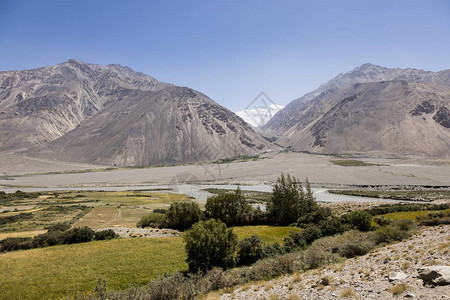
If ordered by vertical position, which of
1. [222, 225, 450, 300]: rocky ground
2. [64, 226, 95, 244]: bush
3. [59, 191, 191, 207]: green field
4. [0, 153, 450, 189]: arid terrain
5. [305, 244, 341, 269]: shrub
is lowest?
[59, 191, 191, 207]: green field

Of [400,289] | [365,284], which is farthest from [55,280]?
[400,289]

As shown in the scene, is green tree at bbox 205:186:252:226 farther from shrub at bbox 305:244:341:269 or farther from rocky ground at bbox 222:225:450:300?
rocky ground at bbox 222:225:450:300

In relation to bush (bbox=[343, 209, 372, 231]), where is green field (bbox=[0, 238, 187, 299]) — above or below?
below

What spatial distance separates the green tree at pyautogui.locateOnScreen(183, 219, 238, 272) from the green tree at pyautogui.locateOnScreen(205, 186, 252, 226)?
1401 cm

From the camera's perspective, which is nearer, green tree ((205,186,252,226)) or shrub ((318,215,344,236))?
shrub ((318,215,344,236))

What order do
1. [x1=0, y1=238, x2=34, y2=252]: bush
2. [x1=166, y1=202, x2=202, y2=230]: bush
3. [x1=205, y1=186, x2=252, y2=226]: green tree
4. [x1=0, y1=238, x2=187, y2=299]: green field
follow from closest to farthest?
[x1=0, y1=238, x2=187, y2=299]: green field < [x1=0, y1=238, x2=34, y2=252]: bush < [x1=166, y1=202, x2=202, y2=230]: bush < [x1=205, y1=186, x2=252, y2=226]: green tree

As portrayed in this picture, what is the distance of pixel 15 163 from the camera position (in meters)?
188

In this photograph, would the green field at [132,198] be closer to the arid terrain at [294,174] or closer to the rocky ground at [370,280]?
the arid terrain at [294,174]

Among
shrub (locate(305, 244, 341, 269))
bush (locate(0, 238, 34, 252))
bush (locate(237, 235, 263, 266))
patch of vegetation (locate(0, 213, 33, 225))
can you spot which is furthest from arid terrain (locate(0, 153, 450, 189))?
bush (locate(0, 238, 34, 252))

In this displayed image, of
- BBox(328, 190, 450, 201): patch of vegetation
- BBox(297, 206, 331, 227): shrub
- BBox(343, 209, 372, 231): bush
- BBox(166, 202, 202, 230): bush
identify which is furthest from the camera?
BBox(328, 190, 450, 201): patch of vegetation

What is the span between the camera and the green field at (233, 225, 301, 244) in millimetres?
33062

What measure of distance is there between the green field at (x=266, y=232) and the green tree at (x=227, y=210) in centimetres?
190

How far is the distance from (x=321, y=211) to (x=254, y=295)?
24.8 m

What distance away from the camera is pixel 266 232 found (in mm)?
35375
